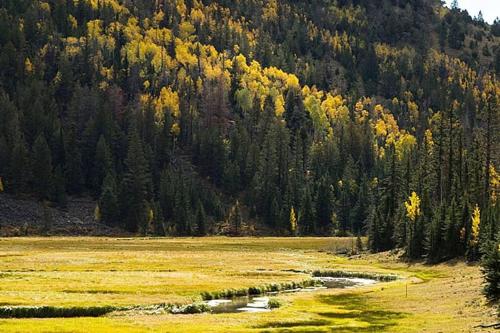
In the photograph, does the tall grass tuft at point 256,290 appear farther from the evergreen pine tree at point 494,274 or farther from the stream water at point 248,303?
the evergreen pine tree at point 494,274

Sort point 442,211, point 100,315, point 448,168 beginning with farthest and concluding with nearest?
point 448,168 → point 442,211 → point 100,315

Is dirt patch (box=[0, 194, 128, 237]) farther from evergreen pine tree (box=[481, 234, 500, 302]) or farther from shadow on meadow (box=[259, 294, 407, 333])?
evergreen pine tree (box=[481, 234, 500, 302])

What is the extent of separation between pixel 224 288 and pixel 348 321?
23.2 m

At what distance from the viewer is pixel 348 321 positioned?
57.1 meters

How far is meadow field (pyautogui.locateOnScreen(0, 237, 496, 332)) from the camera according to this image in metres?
53.6

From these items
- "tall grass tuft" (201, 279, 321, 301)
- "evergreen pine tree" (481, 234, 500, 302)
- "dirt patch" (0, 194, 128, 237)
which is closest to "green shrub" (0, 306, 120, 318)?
"tall grass tuft" (201, 279, 321, 301)

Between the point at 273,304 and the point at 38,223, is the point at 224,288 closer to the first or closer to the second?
the point at 273,304

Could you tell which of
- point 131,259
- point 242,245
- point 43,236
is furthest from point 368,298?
point 43,236

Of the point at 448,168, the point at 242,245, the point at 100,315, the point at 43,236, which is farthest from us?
the point at 43,236

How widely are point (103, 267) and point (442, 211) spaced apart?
53.0 metres

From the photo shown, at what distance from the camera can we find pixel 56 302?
204 ft

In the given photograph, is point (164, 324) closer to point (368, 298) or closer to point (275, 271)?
point (368, 298)

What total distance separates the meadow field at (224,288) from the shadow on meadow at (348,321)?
3.1 inches

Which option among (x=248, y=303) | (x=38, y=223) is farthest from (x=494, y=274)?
(x=38, y=223)
